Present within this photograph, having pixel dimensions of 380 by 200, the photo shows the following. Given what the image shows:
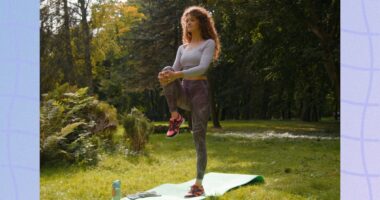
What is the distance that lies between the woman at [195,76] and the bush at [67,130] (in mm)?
3498

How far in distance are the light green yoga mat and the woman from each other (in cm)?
58

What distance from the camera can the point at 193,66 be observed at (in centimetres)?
436

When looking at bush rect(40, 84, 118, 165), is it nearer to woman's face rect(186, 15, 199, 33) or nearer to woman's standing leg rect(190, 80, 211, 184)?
woman's standing leg rect(190, 80, 211, 184)

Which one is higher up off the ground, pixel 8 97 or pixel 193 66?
pixel 193 66

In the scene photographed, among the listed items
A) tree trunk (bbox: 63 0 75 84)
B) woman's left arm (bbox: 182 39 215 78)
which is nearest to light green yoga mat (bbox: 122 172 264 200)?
woman's left arm (bbox: 182 39 215 78)

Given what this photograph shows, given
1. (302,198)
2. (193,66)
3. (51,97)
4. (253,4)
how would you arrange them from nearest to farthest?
→ (193,66), (302,198), (51,97), (253,4)

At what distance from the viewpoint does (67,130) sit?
296 inches

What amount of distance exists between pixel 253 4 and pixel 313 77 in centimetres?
508

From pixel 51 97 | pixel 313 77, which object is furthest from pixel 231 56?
pixel 51 97
